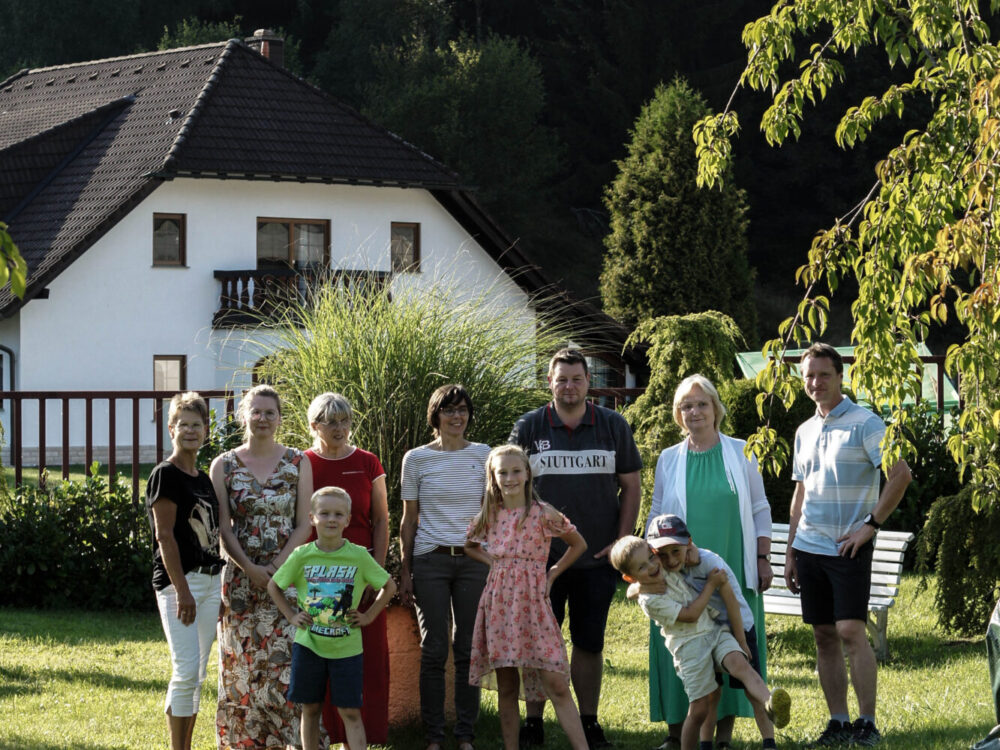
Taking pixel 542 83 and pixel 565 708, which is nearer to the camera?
pixel 565 708

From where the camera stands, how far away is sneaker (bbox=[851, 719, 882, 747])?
6301 mm

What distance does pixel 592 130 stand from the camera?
4675 cm

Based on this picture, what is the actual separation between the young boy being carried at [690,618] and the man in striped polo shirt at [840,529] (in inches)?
25.7

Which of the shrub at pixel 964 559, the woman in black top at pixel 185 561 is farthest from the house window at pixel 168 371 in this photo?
the woman in black top at pixel 185 561

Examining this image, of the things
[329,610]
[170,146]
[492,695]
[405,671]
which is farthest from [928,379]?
[170,146]

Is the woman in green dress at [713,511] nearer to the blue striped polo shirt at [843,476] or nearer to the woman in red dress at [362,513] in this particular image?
the blue striped polo shirt at [843,476]

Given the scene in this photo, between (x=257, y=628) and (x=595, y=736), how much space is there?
168 cm

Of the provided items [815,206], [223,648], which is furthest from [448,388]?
[815,206]

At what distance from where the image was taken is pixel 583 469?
6.66m

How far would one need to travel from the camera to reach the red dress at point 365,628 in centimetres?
632

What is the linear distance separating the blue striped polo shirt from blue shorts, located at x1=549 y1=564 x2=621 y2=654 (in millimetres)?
958

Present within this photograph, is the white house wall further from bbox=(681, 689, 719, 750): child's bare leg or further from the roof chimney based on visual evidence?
bbox=(681, 689, 719, 750): child's bare leg

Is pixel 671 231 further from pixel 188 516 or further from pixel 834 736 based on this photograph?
pixel 188 516

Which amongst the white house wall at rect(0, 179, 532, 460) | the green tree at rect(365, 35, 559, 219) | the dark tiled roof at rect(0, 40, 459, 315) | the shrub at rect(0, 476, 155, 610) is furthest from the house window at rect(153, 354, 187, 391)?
the shrub at rect(0, 476, 155, 610)
